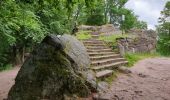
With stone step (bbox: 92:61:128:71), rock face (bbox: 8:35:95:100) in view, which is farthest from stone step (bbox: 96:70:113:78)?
rock face (bbox: 8:35:95:100)

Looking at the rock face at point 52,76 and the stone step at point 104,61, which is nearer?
the rock face at point 52,76

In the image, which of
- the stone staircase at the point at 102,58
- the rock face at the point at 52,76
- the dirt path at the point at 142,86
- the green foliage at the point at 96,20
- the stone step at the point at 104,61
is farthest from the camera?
the green foliage at the point at 96,20

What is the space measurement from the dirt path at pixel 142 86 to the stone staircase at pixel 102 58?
0.59 meters

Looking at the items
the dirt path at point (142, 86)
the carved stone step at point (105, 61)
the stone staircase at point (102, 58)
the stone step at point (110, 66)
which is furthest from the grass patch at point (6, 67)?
the dirt path at point (142, 86)

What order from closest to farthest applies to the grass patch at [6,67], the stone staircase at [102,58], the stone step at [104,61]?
the stone staircase at [102,58] → the stone step at [104,61] → the grass patch at [6,67]

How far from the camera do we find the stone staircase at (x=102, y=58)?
9712mm

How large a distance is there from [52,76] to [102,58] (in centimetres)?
447

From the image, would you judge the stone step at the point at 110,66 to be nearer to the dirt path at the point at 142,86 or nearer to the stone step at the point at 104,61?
the stone step at the point at 104,61

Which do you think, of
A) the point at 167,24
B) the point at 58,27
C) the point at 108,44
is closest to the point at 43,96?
the point at 108,44

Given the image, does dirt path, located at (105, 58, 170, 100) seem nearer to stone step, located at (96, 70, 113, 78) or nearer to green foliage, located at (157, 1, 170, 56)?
stone step, located at (96, 70, 113, 78)

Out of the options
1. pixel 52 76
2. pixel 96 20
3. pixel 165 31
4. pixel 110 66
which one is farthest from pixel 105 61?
pixel 165 31

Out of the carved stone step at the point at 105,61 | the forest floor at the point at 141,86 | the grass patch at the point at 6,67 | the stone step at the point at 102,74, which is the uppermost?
the carved stone step at the point at 105,61

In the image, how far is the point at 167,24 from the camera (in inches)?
1184

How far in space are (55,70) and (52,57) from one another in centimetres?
40
